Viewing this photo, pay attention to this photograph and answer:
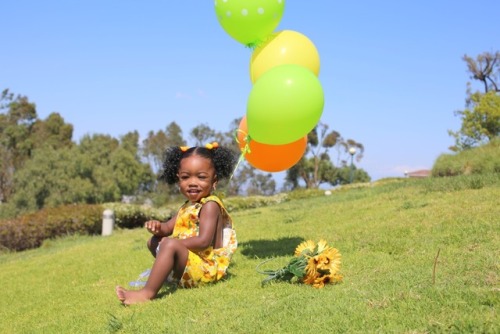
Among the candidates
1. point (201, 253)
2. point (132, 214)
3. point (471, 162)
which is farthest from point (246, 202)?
point (201, 253)

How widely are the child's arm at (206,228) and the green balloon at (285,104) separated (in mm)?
775

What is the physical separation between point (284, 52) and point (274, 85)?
2.84ft

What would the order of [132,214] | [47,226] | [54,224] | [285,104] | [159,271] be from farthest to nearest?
[132,214] → [54,224] → [47,226] → [285,104] → [159,271]

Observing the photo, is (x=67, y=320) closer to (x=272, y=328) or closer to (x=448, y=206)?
(x=272, y=328)

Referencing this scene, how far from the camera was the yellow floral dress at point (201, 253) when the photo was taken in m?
4.17

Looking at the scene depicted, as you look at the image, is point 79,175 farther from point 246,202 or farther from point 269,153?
point 269,153

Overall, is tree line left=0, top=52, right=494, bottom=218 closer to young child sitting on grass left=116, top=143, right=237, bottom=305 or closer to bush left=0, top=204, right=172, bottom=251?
bush left=0, top=204, right=172, bottom=251

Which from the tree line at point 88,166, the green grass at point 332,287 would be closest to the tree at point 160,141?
the tree line at point 88,166

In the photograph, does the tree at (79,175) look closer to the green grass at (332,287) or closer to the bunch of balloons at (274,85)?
the green grass at (332,287)

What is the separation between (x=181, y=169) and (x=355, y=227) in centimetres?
282

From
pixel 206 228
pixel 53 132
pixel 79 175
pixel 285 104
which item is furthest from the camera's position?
pixel 53 132

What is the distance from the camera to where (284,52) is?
487 centimetres

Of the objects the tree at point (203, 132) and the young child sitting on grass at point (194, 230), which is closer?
the young child sitting on grass at point (194, 230)

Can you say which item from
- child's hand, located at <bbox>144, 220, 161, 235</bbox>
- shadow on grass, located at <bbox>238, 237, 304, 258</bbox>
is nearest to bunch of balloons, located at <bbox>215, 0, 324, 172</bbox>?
shadow on grass, located at <bbox>238, 237, 304, 258</bbox>
